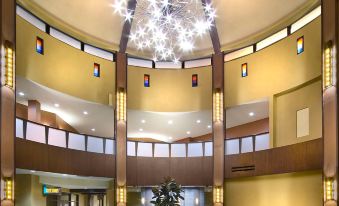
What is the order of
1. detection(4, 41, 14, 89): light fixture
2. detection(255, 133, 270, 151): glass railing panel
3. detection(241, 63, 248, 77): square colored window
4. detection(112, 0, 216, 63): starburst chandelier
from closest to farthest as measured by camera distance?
detection(4, 41, 14, 89): light fixture, detection(112, 0, 216, 63): starburst chandelier, detection(255, 133, 270, 151): glass railing panel, detection(241, 63, 248, 77): square colored window

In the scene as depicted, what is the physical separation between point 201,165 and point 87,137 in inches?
187

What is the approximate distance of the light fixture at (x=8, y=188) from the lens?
9.94 metres

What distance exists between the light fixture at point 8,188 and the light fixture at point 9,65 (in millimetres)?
2426

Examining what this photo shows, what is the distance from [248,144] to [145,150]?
4297mm

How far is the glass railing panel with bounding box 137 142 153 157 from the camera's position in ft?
53.4

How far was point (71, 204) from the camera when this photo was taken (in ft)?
60.5

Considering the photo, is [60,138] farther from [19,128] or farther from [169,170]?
[169,170]

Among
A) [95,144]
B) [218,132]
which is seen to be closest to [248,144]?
[218,132]

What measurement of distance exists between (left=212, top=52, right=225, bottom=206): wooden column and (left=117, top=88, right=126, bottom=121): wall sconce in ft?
11.8

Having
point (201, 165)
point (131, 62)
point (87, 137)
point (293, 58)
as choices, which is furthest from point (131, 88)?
point (293, 58)

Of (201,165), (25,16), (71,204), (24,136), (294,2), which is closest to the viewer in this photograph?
(24,136)

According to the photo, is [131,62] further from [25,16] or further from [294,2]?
[294,2]

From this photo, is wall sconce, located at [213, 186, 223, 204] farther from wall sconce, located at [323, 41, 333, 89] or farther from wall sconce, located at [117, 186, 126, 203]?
wall sconce, located at [323, 41, 333, 89]

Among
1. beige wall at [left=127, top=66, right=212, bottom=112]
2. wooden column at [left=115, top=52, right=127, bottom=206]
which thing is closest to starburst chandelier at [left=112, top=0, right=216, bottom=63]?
beige wall at [left=127, top=66, right=212, bottom=112]
